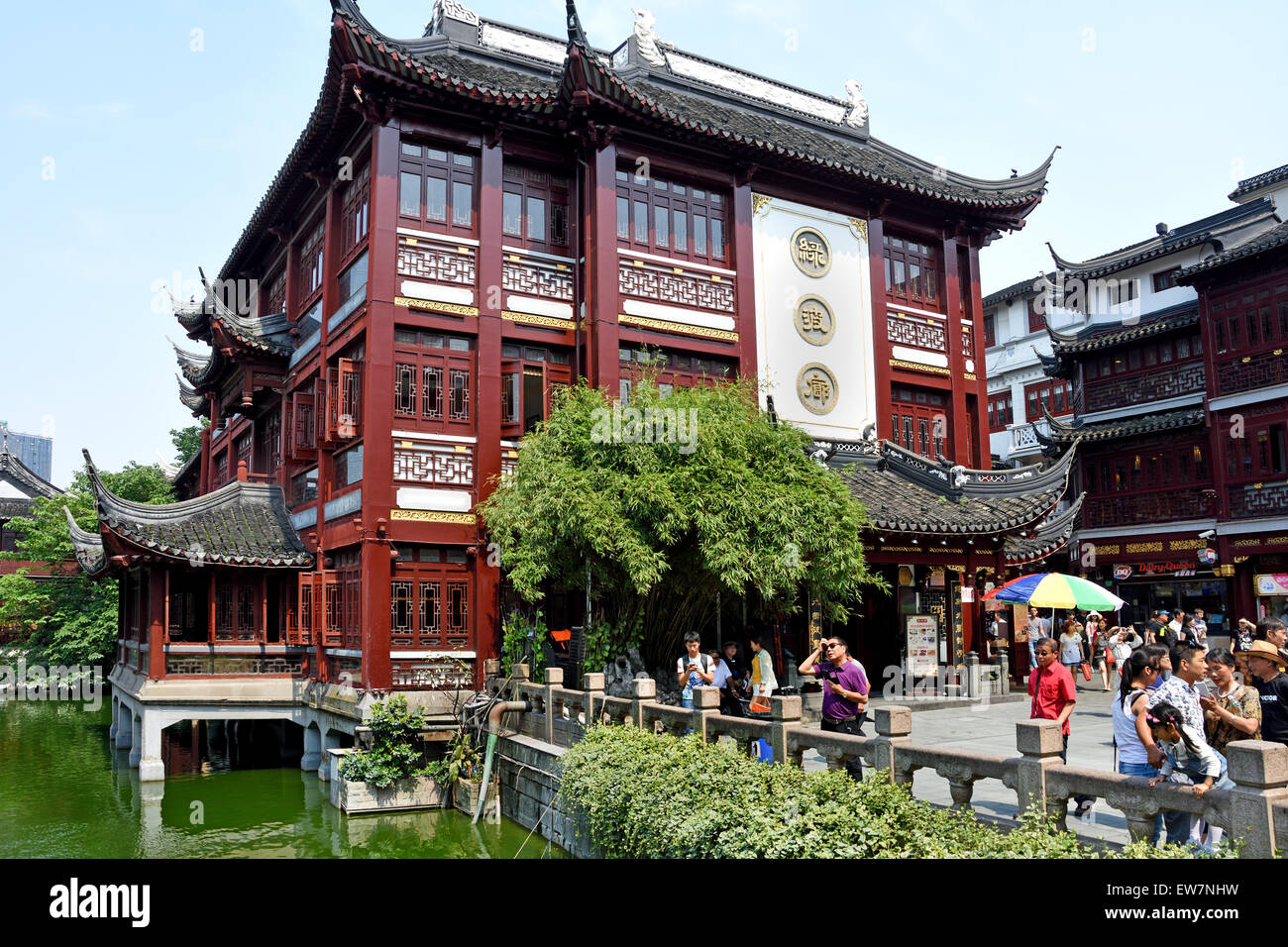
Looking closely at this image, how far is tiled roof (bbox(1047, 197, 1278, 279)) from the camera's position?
2981 cm

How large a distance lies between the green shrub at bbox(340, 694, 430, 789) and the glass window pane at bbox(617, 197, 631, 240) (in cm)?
882

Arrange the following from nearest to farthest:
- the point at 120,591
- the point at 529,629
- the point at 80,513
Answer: the point at 529,629
the point at 120,591
the point at 80,513

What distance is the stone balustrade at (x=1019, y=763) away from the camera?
5.32 metres

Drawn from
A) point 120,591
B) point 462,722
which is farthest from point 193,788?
point 120,591

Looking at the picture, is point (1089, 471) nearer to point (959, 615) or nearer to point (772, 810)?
point (959, 615)

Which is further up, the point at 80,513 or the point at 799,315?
the point at 799,315

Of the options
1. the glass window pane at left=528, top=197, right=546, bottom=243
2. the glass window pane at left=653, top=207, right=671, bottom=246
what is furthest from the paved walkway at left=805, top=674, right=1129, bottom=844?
the glass window pane at left=528, top=197, right=546, bottom=243

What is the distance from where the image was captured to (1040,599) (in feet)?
46.6

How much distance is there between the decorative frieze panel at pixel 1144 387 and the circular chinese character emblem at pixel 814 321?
54.4 ft

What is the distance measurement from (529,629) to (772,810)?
822cm

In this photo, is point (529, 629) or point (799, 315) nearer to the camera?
point (529, 629)

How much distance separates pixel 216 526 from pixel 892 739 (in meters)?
14.9

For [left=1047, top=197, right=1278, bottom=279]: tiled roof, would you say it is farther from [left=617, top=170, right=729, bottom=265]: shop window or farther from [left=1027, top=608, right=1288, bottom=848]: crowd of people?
[left=1027, top=608, right=1288, bottom=848]: crowd of people

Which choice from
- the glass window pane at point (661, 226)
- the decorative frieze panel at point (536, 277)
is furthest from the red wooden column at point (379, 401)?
the glass window pane at point (661, 226)
